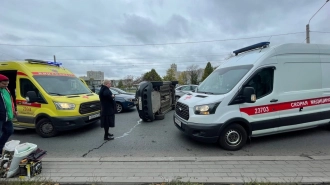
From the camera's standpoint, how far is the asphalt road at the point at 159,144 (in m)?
3.94

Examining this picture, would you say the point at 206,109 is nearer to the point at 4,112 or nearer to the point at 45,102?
the point at 4,112

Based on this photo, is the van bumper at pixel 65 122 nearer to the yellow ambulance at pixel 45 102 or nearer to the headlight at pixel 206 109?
the yellow ambulance at pixel 45 102

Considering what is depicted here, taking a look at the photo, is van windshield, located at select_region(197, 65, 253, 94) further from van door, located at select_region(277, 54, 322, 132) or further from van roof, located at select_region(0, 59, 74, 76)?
van roof, located at select_region(0, 59, 74, 76)

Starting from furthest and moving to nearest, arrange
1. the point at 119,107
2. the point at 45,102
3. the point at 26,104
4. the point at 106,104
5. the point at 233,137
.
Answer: the point at 119,107 < the point at 26,104 < the point at 45,102 < the point at 106,104 < the point at 233,137

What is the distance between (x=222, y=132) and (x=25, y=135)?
6224 millimetres

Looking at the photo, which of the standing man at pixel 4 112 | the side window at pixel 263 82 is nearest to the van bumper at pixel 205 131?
the side window at pixel 263 82

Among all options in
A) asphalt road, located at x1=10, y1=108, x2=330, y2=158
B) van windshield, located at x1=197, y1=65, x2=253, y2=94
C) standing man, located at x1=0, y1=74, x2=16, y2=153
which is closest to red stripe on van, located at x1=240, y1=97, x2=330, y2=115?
van windshield, located at x1=197, y1=65, x2=253, y2=94

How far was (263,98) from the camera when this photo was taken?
160 inches

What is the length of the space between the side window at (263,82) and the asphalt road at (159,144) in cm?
137

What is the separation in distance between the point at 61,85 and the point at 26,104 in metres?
1.14

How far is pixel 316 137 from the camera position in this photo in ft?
15.6

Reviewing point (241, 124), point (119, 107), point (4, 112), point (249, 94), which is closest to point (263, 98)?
point (249, 94)

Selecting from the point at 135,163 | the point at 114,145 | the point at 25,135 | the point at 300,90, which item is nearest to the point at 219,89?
the point at 300,90

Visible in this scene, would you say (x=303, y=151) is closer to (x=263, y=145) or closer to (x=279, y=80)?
(x=263, y=145)
